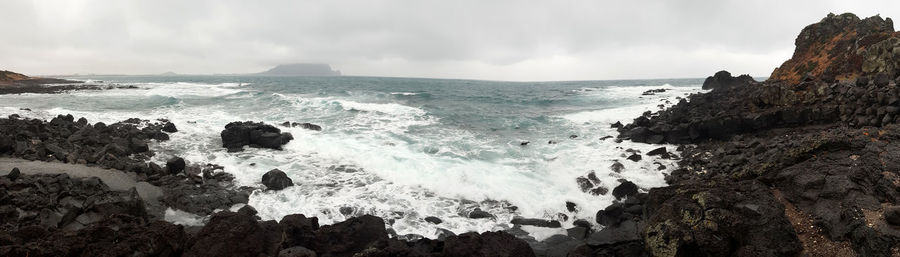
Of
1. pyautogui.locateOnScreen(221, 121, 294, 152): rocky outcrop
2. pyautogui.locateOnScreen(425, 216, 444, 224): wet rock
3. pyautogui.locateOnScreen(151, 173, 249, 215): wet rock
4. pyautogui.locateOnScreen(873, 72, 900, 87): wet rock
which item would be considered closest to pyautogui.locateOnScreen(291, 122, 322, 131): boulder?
pyautogui.locateOnScreen(221, 121, 294, 152): rocky outcrop

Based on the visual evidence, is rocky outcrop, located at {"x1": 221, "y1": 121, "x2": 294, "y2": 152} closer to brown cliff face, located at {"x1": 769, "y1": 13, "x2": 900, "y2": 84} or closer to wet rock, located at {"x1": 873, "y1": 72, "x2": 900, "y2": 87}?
wet rock, located at {"x1": 873, "y1": 72, "x2": 900, "y2": 87}

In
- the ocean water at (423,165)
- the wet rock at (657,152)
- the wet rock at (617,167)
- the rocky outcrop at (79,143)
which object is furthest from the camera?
the wet rock at (657,152)

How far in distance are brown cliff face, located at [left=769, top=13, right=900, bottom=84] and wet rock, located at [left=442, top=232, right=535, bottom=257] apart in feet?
66.2

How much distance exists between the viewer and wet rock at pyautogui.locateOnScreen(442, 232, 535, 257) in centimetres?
605

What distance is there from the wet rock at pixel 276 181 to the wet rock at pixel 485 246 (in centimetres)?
676

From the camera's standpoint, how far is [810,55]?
1121 inches

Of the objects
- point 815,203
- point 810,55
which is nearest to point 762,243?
point 815,203

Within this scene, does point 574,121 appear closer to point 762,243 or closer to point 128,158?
point 762,243

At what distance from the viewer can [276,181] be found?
36.1ft

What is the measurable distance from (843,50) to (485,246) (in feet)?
102

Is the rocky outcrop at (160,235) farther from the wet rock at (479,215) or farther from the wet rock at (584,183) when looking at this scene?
the wet rock at (584,183)

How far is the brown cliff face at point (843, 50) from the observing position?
1725cm

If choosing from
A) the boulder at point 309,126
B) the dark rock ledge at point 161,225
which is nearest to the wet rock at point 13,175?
the dark rock ledge at point 161,225

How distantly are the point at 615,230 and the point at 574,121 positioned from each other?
18.5 meters
